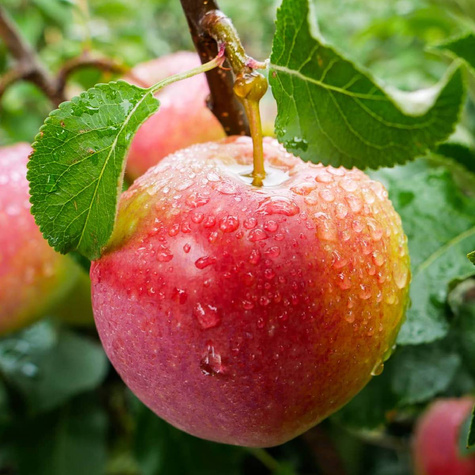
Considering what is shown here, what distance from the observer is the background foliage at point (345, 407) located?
0.59m

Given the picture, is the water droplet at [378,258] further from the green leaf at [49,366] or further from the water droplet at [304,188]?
the green leaf at [49,366]

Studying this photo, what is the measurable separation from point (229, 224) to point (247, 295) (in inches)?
1.9

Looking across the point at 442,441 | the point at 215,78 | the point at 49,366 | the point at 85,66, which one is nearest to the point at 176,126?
the point at 85,66

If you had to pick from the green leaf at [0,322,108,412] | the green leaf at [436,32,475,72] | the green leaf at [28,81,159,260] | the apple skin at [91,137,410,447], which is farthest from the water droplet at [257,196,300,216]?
the green leaf at [0,322,108,412]

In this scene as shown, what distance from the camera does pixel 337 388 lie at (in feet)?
1.32

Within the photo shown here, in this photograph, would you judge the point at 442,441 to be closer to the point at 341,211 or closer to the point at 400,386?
the point at 400,386

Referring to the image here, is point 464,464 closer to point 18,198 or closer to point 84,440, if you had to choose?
point 84,440

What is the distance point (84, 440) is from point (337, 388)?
2.43ft

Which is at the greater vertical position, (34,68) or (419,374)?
(34,68)

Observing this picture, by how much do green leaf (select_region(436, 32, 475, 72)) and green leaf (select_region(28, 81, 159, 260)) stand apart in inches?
14.1

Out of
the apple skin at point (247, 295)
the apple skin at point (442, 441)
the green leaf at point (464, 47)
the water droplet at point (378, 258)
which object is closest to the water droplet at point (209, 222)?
the apple skin at point (247, 295)

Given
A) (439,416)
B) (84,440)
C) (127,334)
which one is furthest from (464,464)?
(127,334)

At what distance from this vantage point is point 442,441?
987 mm

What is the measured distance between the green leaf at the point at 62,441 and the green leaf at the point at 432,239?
27.7 inches
